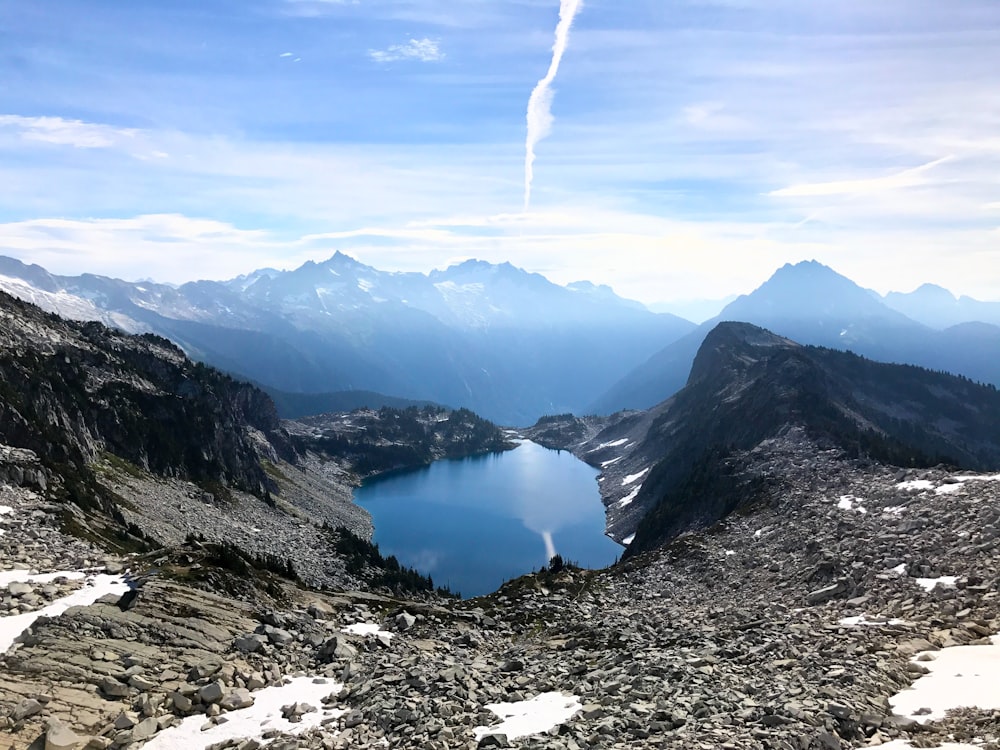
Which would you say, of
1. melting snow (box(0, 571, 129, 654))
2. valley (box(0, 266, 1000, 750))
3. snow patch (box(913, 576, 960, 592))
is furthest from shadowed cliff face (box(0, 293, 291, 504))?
snow patch (box(913, 576, 960, 592))

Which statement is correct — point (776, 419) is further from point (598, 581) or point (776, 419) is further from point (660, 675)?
point (660, 675)

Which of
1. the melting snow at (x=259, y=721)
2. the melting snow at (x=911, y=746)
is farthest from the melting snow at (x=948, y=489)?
the melting snow at (x=259, y=721)

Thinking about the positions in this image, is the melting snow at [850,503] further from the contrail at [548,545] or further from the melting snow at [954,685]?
the contrail at [548,545]

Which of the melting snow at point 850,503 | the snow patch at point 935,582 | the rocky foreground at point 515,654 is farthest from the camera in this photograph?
the melting snow at point 850,503

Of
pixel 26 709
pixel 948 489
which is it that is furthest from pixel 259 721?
pixel 948 489

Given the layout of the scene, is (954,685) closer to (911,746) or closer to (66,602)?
(911,746)

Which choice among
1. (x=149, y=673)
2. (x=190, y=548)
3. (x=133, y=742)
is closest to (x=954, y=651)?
(x=133, y=742)

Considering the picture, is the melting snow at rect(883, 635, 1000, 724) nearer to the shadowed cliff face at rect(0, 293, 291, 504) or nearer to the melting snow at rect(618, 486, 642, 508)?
the shadowed cliff face at rect(0, 293, 291, 504)
